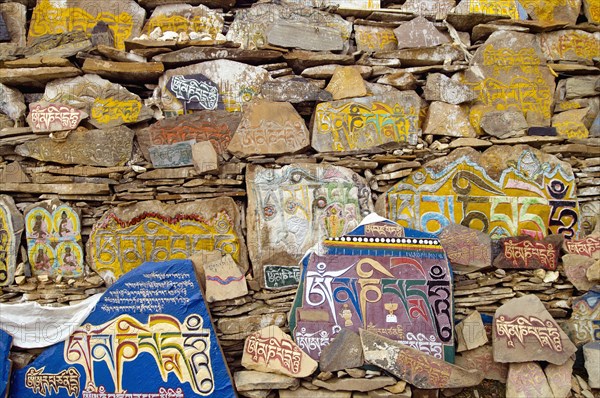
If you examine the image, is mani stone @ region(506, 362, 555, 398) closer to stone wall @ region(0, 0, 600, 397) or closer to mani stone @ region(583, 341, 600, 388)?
mani stone @ region(583, 341, 600, 388)

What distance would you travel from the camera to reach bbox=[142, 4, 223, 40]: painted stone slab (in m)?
5.85

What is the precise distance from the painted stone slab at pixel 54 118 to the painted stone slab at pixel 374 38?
332 centimetres

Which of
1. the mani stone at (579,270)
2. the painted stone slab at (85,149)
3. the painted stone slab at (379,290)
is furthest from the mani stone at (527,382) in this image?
the painted stone slab at (85,149)

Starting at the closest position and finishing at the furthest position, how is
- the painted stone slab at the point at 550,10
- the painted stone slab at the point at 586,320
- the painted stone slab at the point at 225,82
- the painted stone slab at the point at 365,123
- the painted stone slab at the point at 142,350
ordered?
1. the painted stone slab at the point at 142,350
2. the painted stone slab at the point at 586,320
3. the painted stone slab at the point at 365,123
4. the painted stone slab at the point at 225,82
5. the painted stone slab at the point at 550,10

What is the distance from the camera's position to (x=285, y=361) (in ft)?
15.1

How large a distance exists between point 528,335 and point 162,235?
378 centimetres

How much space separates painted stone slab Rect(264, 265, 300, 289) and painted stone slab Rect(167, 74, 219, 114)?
197 centimetres

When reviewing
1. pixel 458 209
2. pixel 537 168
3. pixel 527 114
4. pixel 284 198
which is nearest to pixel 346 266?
pixel 284 198

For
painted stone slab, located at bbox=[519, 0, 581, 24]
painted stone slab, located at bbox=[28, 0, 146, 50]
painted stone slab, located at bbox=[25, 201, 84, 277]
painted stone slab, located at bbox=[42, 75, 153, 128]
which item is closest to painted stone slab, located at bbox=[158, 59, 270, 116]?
painted stone slab, located at bbox=[42, 75, 153, 128]

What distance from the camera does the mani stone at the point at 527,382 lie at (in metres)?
4.40

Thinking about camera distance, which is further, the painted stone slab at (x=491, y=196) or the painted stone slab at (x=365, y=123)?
the painted stone slab at (x=365, y=123)

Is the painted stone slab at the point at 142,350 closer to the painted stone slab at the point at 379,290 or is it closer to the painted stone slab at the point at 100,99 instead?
the painted stone slab at the point at 379,290

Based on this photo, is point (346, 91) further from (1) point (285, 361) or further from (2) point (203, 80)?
(1) point (285, 361)

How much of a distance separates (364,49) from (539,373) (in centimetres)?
398
